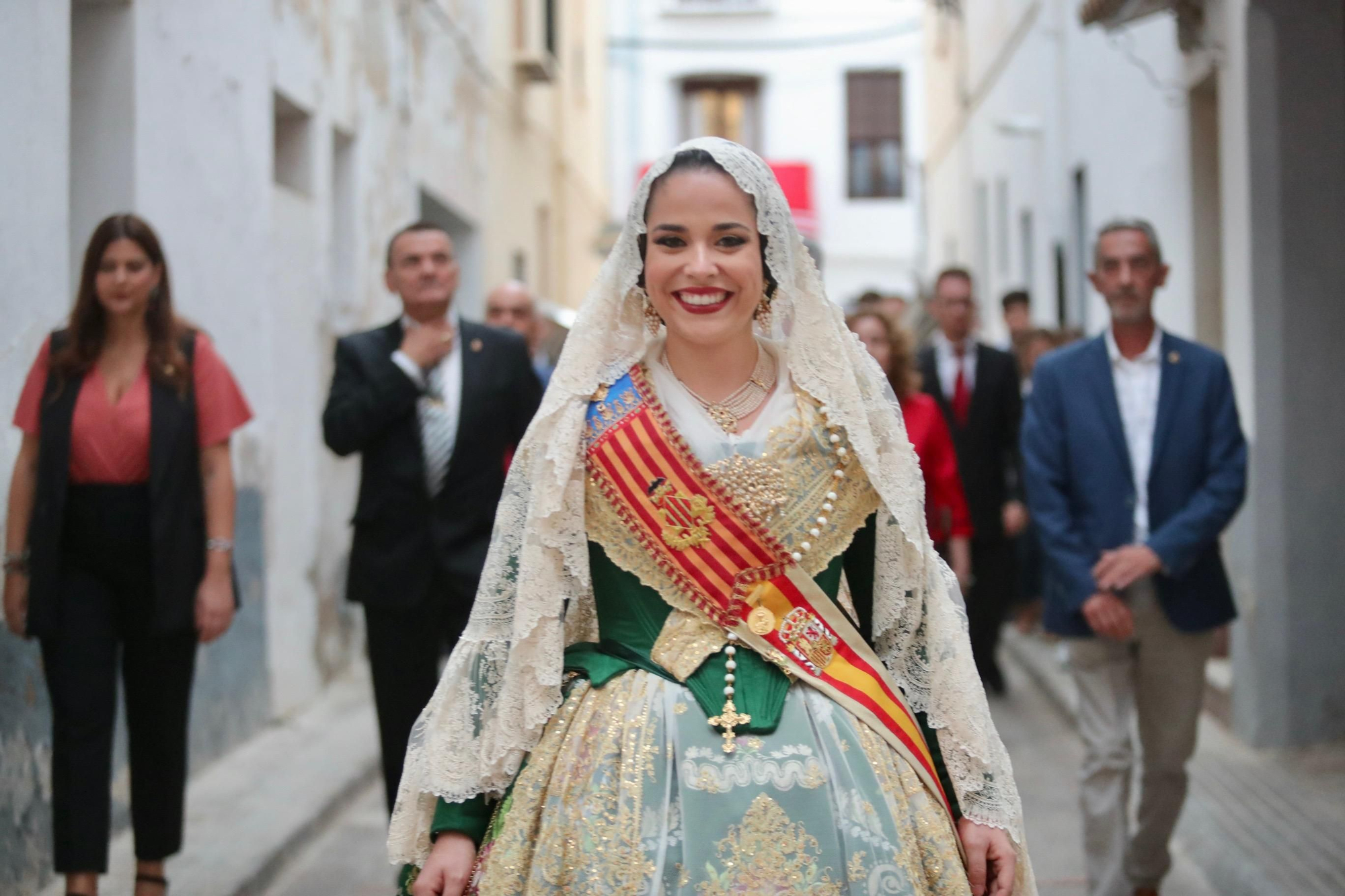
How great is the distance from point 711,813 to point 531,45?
13850 millimetres

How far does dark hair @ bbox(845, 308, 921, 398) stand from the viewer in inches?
259

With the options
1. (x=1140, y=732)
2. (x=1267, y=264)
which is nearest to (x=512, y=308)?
(x=1267, y=264)

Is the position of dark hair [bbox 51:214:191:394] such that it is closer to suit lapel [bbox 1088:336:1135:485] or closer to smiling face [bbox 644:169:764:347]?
smiling face [bbox 644:169:764:347]

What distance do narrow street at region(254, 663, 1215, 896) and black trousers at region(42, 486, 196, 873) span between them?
3.08 ft

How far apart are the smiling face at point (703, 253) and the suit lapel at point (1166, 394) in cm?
255

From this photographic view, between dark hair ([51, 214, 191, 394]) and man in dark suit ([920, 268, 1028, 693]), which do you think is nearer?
dark hair ([51, 214, 191, 394])


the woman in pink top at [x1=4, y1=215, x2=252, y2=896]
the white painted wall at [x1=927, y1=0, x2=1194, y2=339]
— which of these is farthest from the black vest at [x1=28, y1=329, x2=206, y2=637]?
the white painted wall at [x1=927, y1=0, x2=1194, y2=339]

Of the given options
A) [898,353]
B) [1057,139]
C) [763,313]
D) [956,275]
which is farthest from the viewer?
[1057,139]

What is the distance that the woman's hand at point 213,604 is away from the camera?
183 inches

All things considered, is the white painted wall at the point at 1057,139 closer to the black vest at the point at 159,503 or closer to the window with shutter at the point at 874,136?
the black vest at the point at 159,503

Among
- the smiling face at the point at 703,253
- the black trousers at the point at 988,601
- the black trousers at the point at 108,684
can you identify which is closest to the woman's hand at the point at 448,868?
the smiling face at the point at 703,253

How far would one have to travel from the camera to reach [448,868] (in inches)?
98.4

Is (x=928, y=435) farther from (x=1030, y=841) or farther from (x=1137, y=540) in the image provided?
(x=1137, y=540)

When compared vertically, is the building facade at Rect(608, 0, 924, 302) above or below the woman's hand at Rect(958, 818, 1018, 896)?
above
